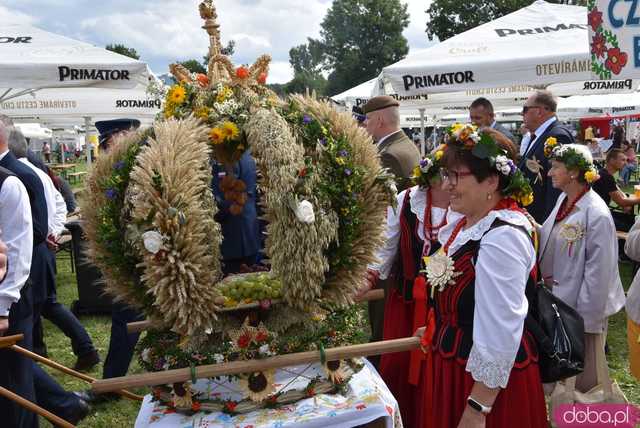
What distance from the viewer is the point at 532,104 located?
19.0 feet

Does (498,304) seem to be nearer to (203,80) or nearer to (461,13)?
(203,80)

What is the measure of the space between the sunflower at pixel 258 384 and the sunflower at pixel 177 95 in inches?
46.9

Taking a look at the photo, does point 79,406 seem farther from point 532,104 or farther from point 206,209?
point 532,104

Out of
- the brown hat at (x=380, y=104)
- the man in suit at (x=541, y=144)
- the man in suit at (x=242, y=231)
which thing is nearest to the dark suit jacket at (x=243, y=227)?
the man in suit at (x=242, y=231)

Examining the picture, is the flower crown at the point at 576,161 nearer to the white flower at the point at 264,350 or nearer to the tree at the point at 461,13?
the white flower at the point at 264,350

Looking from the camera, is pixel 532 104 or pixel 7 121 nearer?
pixel 7 121

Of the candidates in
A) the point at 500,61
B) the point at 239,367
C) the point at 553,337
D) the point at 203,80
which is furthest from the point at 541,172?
the point at 239,367

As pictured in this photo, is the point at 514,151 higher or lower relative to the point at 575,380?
higher

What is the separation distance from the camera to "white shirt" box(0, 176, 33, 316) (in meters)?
3.08

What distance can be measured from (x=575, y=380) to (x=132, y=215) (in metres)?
3.41

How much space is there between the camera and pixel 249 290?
2.38m

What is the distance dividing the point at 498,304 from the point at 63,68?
517cm

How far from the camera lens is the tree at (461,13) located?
47.9 metres

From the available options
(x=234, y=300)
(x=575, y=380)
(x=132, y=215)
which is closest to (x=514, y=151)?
(x=234, y=300)
